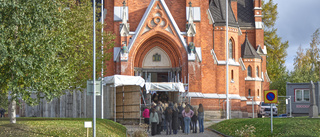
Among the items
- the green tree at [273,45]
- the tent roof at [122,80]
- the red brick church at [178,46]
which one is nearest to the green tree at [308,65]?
the green tree at [273,45]

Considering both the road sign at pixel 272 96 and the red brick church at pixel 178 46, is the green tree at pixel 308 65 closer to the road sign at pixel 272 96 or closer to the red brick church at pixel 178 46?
the red brick church at pixel 178 46

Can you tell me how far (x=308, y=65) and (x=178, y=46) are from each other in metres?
37.2

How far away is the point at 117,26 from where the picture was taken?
1607 inches

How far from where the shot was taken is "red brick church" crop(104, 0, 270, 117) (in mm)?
40250

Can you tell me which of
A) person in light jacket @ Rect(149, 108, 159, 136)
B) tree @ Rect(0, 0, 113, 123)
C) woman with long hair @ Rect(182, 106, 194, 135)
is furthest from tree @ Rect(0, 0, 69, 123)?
woman with long hair @ Rect(182, 106, 194, 135)

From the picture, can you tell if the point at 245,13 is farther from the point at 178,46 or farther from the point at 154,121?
the point at 154,121

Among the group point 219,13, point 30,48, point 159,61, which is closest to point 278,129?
point 30,48

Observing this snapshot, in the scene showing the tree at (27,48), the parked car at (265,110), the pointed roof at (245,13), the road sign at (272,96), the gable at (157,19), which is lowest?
the parked car at (265,110)

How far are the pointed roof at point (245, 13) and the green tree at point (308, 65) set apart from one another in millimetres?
11034

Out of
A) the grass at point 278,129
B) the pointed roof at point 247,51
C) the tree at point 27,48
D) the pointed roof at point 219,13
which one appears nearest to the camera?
the tree at point 27,48

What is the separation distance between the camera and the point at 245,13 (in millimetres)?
58031

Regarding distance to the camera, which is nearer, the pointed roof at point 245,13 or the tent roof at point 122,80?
the tent roof at point 122,80

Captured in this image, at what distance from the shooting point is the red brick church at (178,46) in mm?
40250

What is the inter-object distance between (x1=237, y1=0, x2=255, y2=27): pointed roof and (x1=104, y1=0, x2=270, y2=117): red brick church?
10.6 m
